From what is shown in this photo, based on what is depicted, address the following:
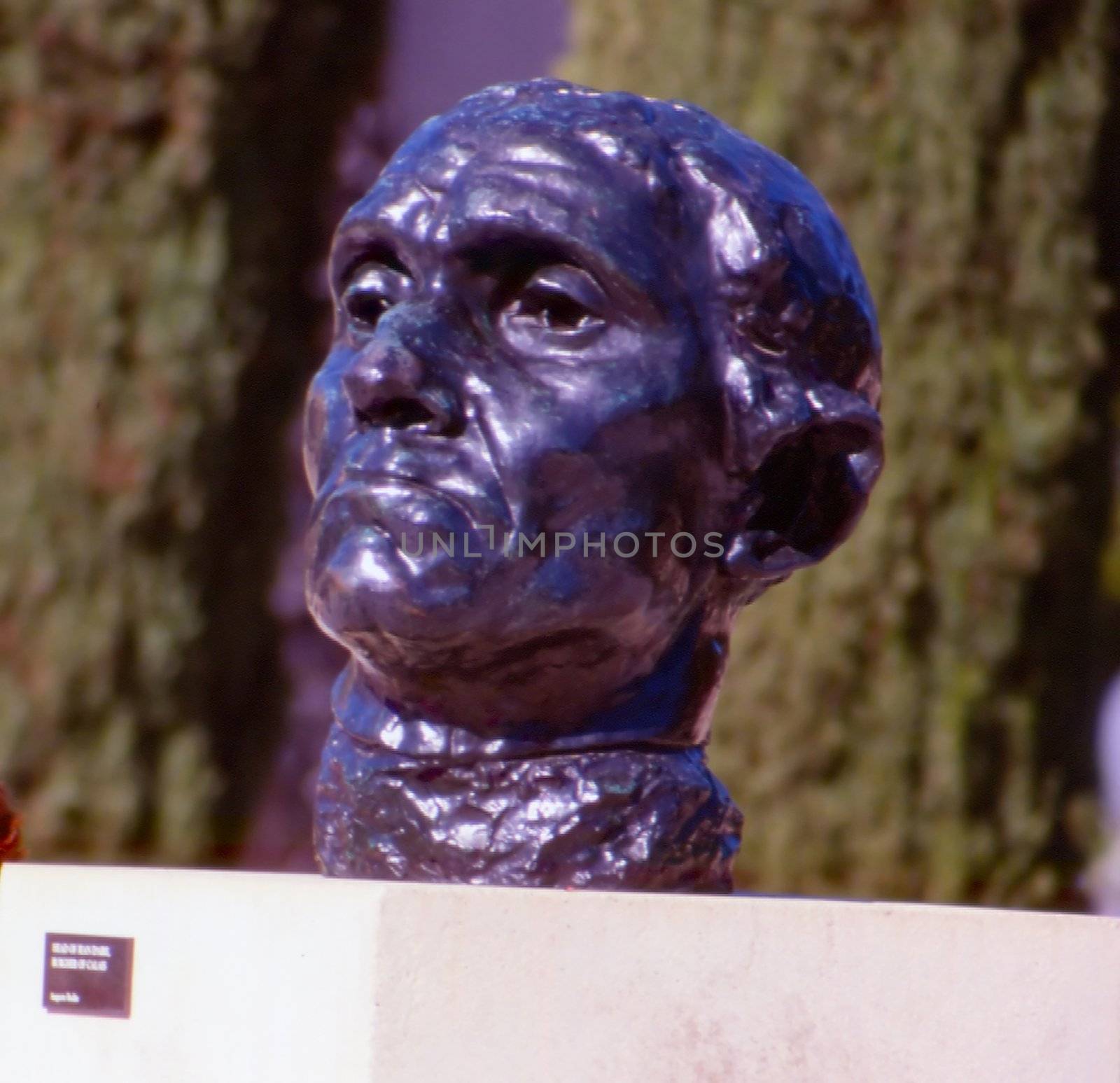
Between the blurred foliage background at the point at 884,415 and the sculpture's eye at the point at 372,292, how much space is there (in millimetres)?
2604

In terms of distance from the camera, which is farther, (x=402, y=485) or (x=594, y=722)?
(x=594, y=722)

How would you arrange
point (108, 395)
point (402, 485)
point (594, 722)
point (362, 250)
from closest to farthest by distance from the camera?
1. point (402, 485)
2. point (594, 722)
3. point (362, 250)
4. point (108, 395)

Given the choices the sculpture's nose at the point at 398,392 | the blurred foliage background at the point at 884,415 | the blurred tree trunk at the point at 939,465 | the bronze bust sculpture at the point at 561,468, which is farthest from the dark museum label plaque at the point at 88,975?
the blurred tree trunk at the point at 939,465

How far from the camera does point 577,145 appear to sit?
2.85m

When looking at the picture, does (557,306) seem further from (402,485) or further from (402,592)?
(402,592)

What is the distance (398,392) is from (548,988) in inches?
34.6

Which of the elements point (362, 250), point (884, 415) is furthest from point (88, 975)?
point (884, 415)

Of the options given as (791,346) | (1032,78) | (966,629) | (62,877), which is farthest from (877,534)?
(62,877)

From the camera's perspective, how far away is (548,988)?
2406mm

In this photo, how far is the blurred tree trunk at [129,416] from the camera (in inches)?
213

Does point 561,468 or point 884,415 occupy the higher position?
point 884,415

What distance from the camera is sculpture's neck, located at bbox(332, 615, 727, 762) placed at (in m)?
2.85

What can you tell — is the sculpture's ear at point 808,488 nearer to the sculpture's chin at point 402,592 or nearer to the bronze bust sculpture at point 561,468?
the bronze bust sculpture at point 561,468

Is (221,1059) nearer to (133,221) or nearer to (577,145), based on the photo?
(577,145)
